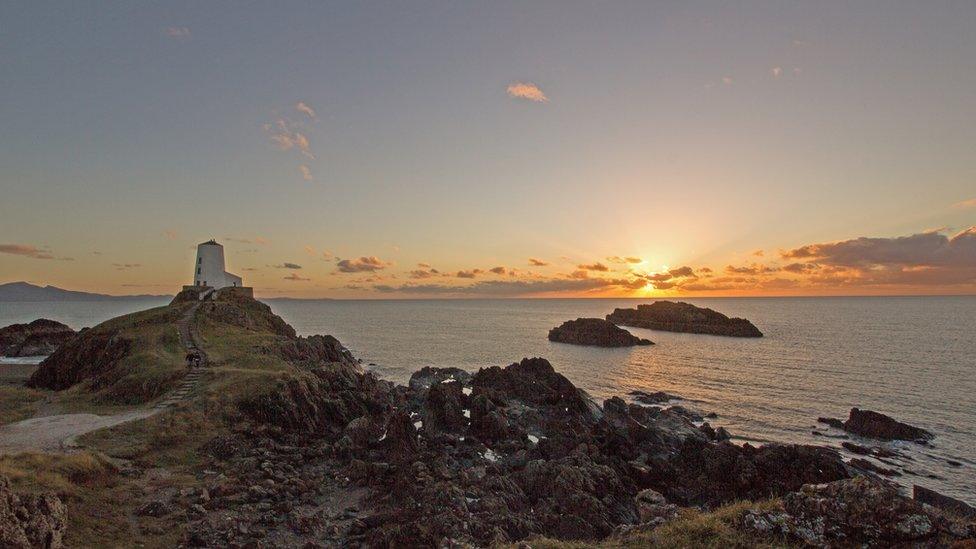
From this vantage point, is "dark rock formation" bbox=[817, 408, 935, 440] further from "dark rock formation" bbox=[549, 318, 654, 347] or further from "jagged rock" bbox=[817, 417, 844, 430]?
"dark rock formation" bbox=[549, 318, 654, 347]

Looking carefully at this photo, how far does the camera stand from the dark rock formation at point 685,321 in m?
140

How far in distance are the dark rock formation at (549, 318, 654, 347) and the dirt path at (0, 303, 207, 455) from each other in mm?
99059

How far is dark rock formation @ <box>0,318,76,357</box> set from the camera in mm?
75438

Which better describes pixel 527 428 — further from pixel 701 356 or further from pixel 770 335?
pixel 770 335

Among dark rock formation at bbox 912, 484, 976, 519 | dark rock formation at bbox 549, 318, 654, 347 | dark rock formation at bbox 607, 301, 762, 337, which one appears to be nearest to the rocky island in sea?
dark rock formation at bbox 912, 484, 976, 519

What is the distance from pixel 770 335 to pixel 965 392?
8302 cm

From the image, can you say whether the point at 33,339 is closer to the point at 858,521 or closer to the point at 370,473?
the point at 370,473

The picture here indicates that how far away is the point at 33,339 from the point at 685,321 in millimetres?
170418

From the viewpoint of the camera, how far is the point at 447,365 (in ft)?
272

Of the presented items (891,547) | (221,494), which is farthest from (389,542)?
(891,547)

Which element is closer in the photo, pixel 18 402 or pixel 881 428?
pixel 18 402

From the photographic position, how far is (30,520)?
14180 mm

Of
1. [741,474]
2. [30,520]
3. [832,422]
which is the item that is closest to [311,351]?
[30,520]

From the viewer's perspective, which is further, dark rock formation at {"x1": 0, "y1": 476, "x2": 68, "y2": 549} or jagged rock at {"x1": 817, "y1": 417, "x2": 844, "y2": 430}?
jagged rock at {"x1": 817, "y1": 417, "x2": 844, "y2": 430}
